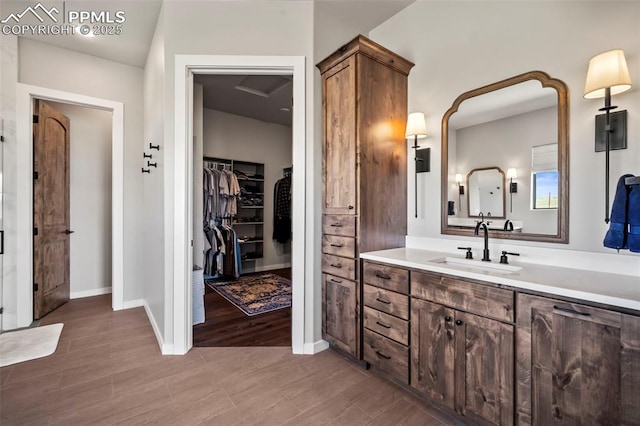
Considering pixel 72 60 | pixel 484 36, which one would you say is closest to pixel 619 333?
pixel 484 36

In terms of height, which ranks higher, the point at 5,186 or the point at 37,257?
the point at 5,186

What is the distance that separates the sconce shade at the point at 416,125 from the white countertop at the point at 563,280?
1.02 meters

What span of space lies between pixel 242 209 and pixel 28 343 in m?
3.33

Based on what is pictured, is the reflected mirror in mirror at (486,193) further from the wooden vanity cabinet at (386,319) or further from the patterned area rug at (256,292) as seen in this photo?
the patterned area rug at (256,292)

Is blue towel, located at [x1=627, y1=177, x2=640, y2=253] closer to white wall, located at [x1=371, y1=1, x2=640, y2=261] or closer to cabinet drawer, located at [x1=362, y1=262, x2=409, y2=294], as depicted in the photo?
white wall, located at [x1=371, y1=1, x2=640, y2=261]

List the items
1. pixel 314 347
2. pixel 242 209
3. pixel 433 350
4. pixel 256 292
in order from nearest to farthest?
pixel 433 350 < pixel 314 347 < pixel 256 292 < pixel 242 209

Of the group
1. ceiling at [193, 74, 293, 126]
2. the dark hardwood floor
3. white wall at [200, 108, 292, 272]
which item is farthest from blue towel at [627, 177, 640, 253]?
white wall at [200, 108, 292, 272]

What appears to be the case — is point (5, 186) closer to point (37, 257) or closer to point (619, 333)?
point (37, 257)

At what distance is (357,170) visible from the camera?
2215mm

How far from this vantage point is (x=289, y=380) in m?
2.07

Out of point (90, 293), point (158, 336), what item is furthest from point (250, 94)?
point (90, 293)

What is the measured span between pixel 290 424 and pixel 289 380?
1.38 ft

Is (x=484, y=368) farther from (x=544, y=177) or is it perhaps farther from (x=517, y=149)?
(x=517, y=149)

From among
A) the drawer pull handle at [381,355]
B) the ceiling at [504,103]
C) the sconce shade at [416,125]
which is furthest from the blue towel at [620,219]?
the drawer pull handle at [381,355]
